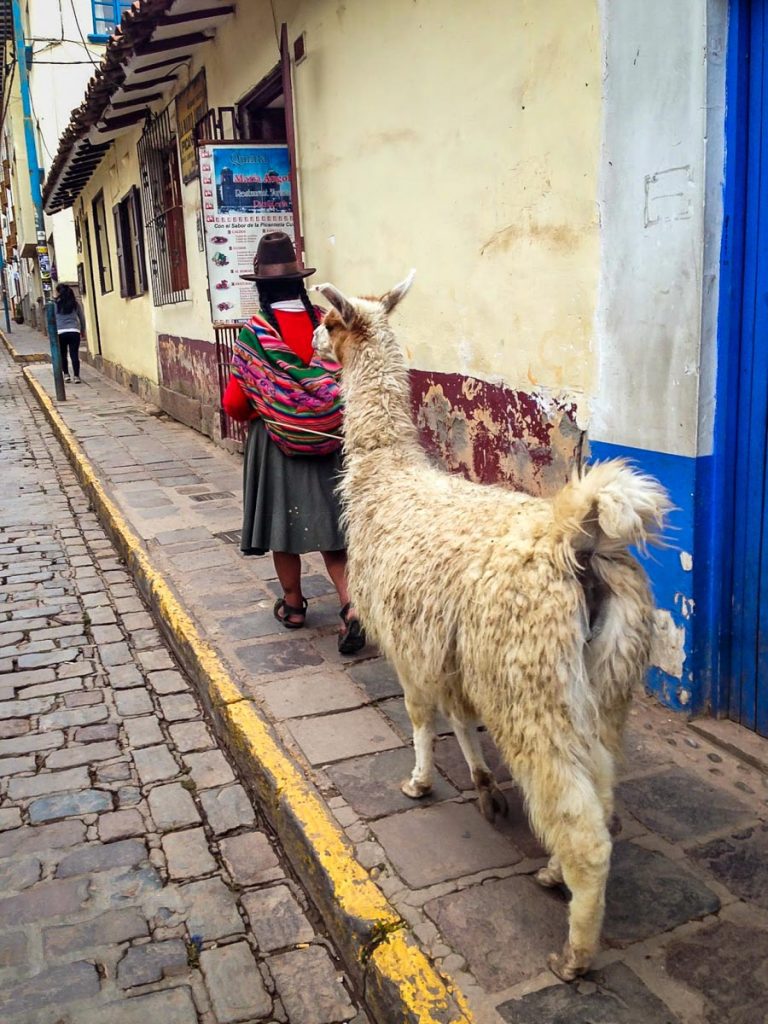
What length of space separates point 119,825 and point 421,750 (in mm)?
1260

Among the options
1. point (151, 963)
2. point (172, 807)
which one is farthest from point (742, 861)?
point (172, 807)

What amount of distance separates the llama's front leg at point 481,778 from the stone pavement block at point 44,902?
142 cm

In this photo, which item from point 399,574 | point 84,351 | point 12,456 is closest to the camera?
point 399,574

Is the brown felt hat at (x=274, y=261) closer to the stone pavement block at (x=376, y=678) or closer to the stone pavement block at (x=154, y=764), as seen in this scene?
the stone pavement block at (x=376, y=678)

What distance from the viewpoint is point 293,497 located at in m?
4.73

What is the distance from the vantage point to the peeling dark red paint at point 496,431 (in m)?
4.36

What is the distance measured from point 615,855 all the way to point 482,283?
3.22 m

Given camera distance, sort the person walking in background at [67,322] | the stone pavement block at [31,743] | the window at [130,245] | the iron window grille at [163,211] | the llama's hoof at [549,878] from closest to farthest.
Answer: the llama's hoof at [549,878]
the stone pavement block at [31,743]
the iron window grille at [163,211]
the window at [130,245]
the person walking in background at [67,322]

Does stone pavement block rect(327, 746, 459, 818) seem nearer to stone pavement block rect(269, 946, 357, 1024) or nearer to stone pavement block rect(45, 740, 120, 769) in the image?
stone pavement block rect(269, 946, 357, 1024)

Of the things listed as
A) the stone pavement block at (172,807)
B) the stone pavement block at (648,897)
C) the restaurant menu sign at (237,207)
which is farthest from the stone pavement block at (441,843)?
the restaurant menu sign at (237,207)

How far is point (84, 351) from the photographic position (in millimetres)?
25312

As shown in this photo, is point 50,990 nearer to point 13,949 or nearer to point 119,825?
point 13,949

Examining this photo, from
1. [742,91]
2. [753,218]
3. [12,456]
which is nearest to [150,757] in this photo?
[753,218]

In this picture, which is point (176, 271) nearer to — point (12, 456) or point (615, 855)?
point (12, 456)
